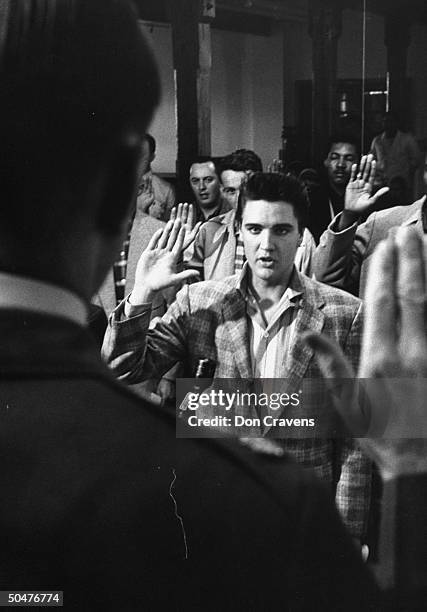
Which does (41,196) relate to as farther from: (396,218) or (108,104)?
(396,218)

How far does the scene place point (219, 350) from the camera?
1.44 m

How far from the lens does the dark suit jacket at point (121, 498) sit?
560 millimetres

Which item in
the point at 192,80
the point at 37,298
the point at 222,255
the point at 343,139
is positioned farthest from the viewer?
the point at 222,255

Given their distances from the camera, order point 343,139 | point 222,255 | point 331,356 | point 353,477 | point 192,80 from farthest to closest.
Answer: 1. point 222,255
2. point 343,139
3. point 192,80
4. point 353,477
5. point 331,356

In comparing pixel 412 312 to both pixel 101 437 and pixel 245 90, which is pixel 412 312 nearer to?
pixel 101 437

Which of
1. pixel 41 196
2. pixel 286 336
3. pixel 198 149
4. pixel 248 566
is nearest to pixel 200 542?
pixel 248 566

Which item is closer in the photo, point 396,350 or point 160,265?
point 396,350

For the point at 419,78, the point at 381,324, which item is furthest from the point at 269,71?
the point at 381,324

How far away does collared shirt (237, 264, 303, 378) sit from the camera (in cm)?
137

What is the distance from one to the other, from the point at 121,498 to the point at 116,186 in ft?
0.75

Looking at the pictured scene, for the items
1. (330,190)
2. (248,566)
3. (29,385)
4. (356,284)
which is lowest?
(248,566)

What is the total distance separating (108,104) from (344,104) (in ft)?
3.00

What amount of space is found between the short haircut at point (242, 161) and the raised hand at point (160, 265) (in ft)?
0.45

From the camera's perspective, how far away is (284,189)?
152 cm
